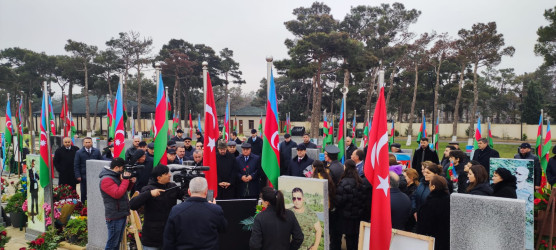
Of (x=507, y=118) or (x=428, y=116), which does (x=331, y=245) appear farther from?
(x=507, y=118)

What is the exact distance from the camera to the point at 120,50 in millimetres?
47156

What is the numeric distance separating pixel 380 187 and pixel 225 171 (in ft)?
12.3

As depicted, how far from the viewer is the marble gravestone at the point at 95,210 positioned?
673 centimetres

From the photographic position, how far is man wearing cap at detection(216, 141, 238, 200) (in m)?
7.71

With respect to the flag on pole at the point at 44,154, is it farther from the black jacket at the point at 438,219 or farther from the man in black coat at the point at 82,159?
the black jacket at the point at 438,219

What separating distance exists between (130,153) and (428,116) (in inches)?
2353

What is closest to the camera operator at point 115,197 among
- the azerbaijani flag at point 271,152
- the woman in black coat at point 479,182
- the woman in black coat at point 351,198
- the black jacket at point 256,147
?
the azerbaijani flag at point 271,152

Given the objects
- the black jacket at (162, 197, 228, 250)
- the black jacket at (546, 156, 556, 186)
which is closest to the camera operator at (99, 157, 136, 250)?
the black jacket at (162, 197, 228, 250)

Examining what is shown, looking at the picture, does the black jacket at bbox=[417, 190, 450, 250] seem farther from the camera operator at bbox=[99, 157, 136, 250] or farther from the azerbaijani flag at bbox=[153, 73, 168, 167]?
the azerbaijani flag at bbox=[153, 73, 168, 167]

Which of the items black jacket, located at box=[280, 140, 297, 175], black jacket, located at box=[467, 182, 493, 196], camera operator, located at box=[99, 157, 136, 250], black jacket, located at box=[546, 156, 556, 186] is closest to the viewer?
black jacket, located at box=[467, 182, 493, 196]

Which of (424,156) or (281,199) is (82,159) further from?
(424,156)

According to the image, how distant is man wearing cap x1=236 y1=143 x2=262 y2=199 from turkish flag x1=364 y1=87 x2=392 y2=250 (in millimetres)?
3467

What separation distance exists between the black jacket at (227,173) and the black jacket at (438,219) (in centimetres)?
379

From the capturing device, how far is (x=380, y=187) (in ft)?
15.3
